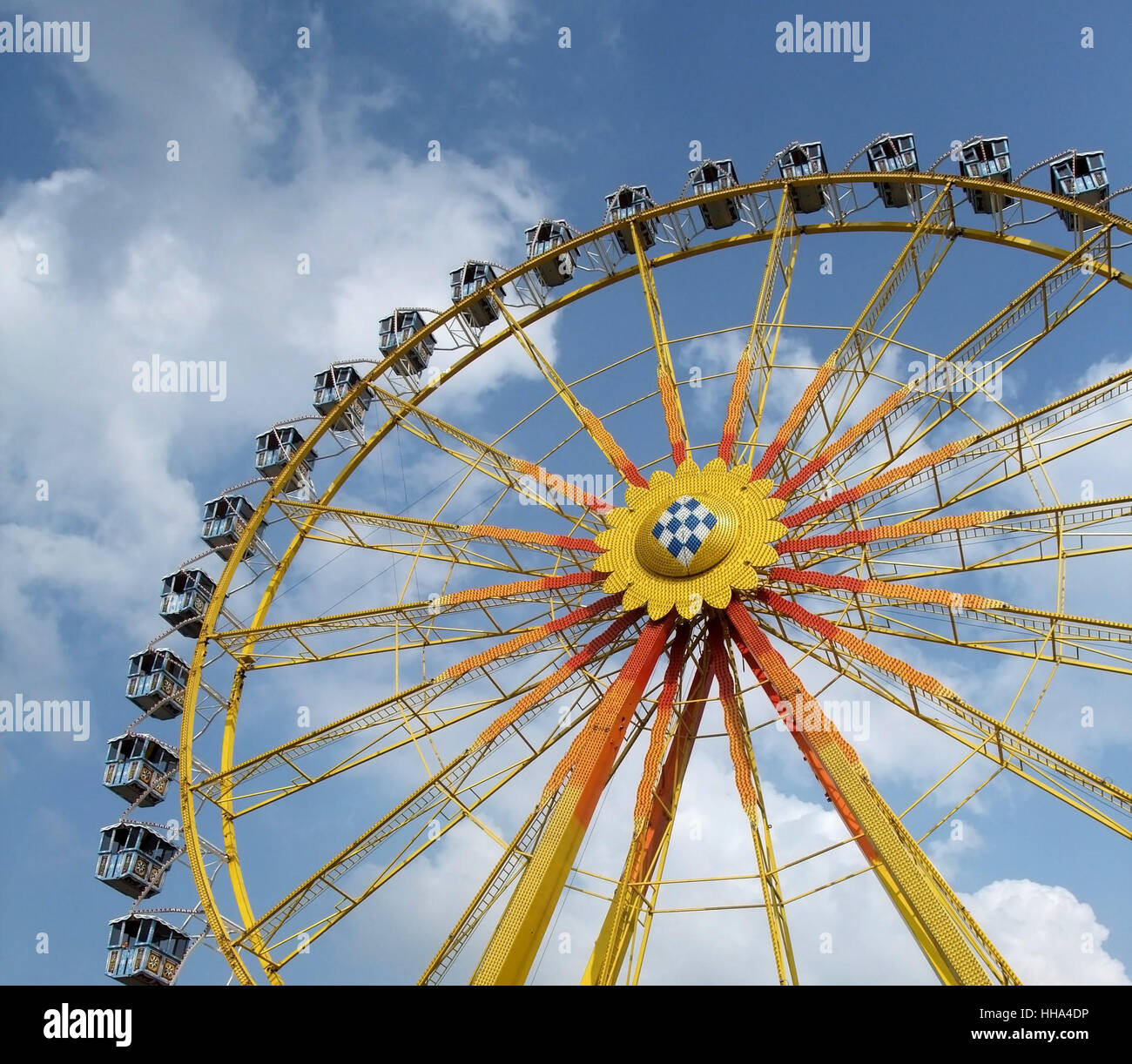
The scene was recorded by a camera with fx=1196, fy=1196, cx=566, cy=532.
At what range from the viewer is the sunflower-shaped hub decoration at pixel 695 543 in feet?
68.7

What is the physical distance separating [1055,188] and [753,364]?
6700 mm

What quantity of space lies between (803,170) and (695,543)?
9.96 meters

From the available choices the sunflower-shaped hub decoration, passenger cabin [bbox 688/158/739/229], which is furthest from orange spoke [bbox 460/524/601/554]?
passenger cabin [bbox 688/158/739/229]

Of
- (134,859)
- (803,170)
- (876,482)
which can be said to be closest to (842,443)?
(876,482)

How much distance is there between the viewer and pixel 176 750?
26344 millimetres

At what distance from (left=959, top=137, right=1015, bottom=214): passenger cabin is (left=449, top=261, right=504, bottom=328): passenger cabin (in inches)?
421

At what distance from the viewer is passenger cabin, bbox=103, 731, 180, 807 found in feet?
86.1

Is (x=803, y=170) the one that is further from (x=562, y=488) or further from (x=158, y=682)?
(x=158, y=682)

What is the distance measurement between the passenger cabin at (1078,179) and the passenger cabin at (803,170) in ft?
15.4

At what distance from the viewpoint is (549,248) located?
28406mm

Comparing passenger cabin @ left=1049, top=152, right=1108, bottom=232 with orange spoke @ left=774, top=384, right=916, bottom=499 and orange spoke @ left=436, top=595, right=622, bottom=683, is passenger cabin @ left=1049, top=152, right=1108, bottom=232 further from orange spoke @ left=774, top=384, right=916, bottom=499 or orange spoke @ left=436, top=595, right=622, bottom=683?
orange spoke @ left=436, top=595, right=622, bottom=683
